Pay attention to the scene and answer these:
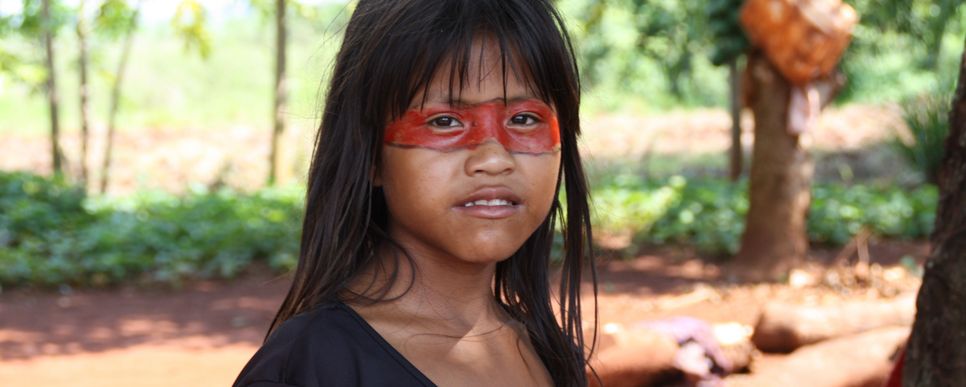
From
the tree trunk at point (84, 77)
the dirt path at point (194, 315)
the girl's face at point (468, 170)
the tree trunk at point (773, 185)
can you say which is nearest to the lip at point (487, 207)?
the girl's face at point (468, 170)

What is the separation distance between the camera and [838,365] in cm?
357

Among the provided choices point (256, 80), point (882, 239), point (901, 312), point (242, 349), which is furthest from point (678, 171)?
point (256, 80)

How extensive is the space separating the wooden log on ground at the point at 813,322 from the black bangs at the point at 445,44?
8.83 ft

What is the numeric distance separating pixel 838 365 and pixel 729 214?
567 cm

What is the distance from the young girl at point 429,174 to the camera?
1509mm

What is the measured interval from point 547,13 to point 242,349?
469 cm

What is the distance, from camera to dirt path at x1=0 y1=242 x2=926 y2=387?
5.55 m

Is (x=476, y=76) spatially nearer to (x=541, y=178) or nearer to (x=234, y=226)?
(x=541, y=178)

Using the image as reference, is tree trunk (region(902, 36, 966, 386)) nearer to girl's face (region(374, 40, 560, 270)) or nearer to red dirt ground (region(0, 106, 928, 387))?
girl's face (region(374, 40, 560, 270))

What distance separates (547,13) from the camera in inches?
64.1

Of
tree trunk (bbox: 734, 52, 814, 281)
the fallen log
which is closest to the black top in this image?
the fallen log

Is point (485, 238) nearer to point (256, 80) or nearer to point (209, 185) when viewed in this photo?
point (209, 185)

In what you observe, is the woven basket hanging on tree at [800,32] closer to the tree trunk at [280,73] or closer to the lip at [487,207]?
the lip at [487,207]

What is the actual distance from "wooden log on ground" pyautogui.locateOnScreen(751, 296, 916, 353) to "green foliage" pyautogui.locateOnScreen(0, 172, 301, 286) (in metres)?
4.60
